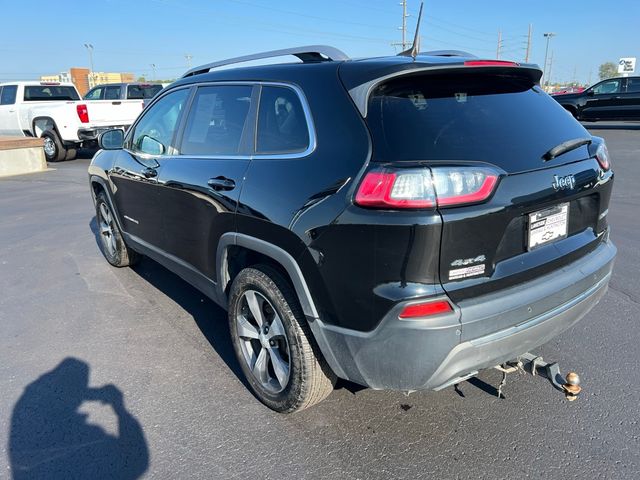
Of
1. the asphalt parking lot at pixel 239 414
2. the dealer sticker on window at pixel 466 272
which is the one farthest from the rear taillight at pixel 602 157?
the asphalt parking lot at pixel 239 414

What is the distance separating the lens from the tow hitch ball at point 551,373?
7.95 feet

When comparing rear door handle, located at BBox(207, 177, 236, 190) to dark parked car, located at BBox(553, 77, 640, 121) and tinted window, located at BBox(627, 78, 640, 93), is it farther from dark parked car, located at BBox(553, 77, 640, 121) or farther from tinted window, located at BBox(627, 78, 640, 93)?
tinted window, located at BBox(627, 78, 640, 93)

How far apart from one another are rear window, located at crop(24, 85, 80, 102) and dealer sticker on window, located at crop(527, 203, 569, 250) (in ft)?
52.6

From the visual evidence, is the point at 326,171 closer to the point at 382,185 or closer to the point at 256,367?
the point at 382,185

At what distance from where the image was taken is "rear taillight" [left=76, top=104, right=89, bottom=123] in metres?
13.0

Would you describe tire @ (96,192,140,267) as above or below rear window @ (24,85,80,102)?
below

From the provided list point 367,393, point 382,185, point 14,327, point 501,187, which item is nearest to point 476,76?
point 501,187

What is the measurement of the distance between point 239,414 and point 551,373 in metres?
1.65

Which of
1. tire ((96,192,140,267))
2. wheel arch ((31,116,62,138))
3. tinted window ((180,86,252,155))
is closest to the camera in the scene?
tinted window ((180,86,252,155))

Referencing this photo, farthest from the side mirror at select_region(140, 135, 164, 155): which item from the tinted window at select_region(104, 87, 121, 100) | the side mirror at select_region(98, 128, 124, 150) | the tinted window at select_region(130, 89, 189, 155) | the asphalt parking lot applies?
the tinted window at select_region(104, 87, 121, 100)

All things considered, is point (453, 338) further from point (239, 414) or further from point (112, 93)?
point (112, 93)

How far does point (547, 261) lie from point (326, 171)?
1118 mm

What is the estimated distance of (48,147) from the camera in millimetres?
14352

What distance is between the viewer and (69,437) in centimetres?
262
